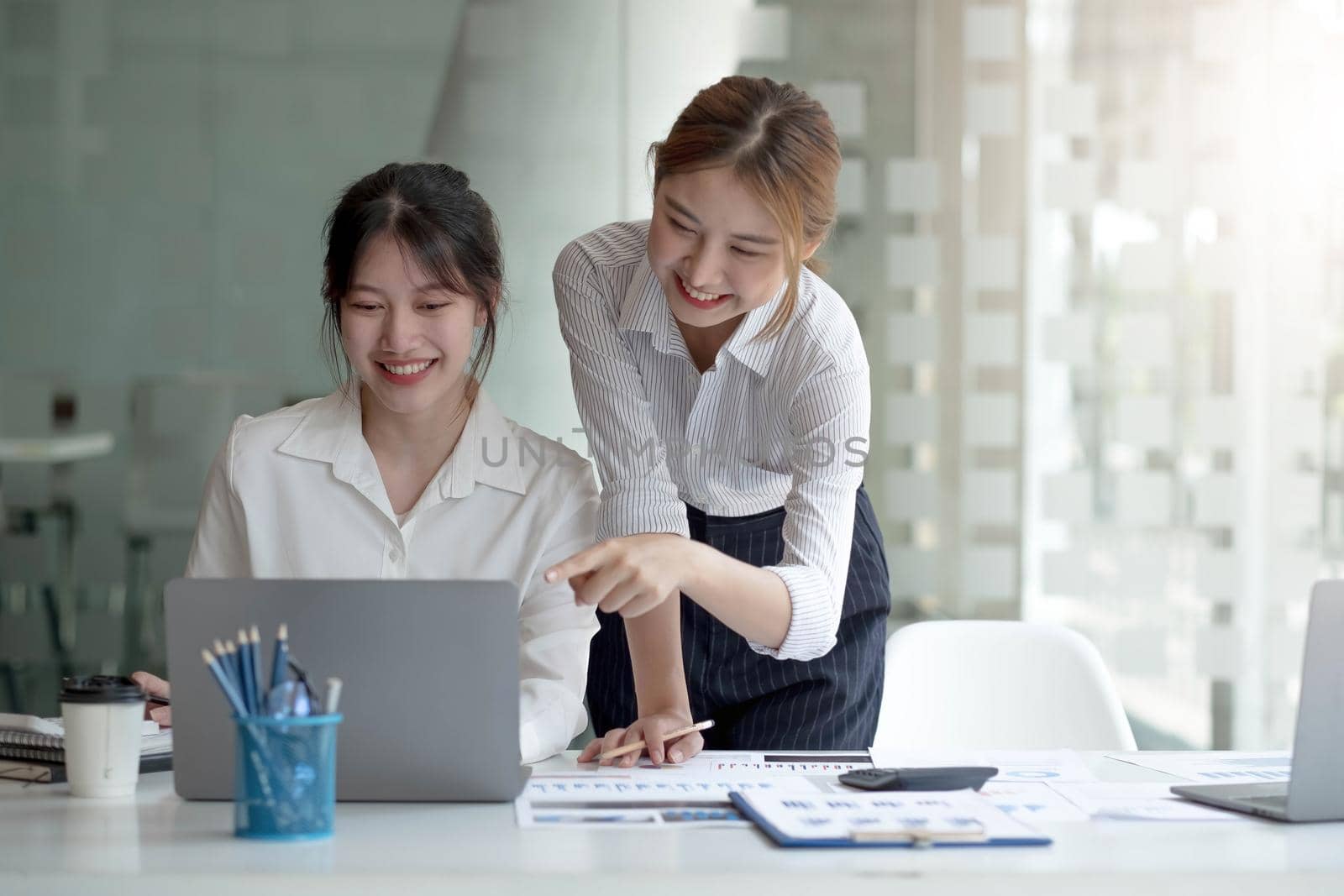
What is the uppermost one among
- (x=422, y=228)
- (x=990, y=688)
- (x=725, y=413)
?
(x=422, y=228)

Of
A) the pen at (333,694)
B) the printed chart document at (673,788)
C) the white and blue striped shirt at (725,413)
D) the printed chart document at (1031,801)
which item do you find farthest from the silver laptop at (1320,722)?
the pen at (333,694)

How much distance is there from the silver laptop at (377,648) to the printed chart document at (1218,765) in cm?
68

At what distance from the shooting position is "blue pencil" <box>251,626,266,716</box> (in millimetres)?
1020

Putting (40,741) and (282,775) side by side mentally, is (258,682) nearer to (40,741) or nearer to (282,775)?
(282,775)

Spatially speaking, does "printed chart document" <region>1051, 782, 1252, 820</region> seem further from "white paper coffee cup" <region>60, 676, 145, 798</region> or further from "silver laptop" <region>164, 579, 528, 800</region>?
"white paper coffee cup" <region>60, 676, 145, 798</region>

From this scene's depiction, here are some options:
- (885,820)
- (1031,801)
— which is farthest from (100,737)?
(1031,801)

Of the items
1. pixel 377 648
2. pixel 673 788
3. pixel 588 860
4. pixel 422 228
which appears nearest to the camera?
pixel 588 860

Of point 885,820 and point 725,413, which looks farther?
point 725,413

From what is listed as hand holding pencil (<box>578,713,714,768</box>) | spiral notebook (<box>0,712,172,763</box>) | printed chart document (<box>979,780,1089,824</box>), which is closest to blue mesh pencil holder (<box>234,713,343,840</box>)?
spiral notebook (<box>0,712,172,763</box>)

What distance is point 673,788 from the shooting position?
123cm

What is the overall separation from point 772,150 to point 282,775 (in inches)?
32.5

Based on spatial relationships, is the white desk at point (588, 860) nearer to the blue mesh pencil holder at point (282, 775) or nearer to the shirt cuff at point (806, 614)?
the blue mesh pencil holder at point (282, 775)

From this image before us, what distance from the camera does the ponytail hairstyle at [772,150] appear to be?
1466mm

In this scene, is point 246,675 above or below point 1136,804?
above
